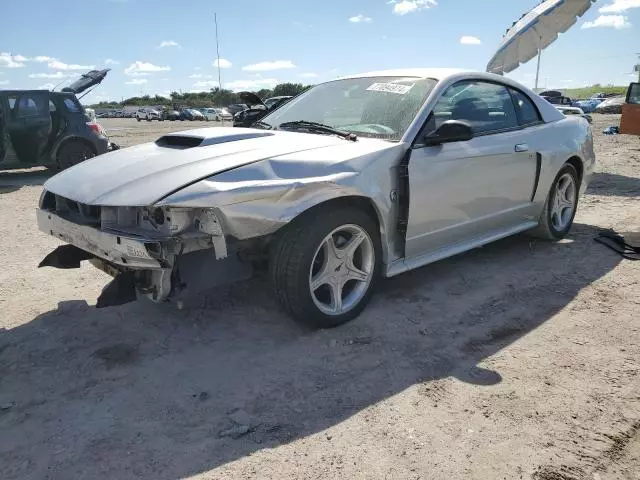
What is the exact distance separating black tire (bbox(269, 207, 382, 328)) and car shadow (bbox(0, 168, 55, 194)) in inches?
299

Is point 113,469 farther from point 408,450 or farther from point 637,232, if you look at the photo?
point 637,232

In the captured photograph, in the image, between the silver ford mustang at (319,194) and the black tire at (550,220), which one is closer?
the silver ford mustang at (319,194)

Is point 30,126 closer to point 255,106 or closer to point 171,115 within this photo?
point 255,106

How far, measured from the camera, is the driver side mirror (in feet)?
11.6

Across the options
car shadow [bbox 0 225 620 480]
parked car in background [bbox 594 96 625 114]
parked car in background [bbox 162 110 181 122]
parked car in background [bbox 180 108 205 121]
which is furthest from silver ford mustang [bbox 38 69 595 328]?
parked car in background [bbox 162 110 181 122]

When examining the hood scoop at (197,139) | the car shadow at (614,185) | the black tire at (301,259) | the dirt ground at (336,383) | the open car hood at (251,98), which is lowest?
the dirt ground at (336,383)

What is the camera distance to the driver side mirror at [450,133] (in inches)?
139

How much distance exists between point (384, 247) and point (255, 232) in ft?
3.33

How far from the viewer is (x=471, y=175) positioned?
3.94m

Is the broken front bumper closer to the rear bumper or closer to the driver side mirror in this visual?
the rear bumper

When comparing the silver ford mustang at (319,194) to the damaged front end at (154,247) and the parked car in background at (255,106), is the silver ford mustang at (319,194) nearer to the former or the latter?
the damaged front end at (154,247)

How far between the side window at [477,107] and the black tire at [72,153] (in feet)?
26.9

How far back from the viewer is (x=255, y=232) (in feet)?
9.48

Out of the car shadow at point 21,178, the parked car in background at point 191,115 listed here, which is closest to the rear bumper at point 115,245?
the car shadow at point 21,178
